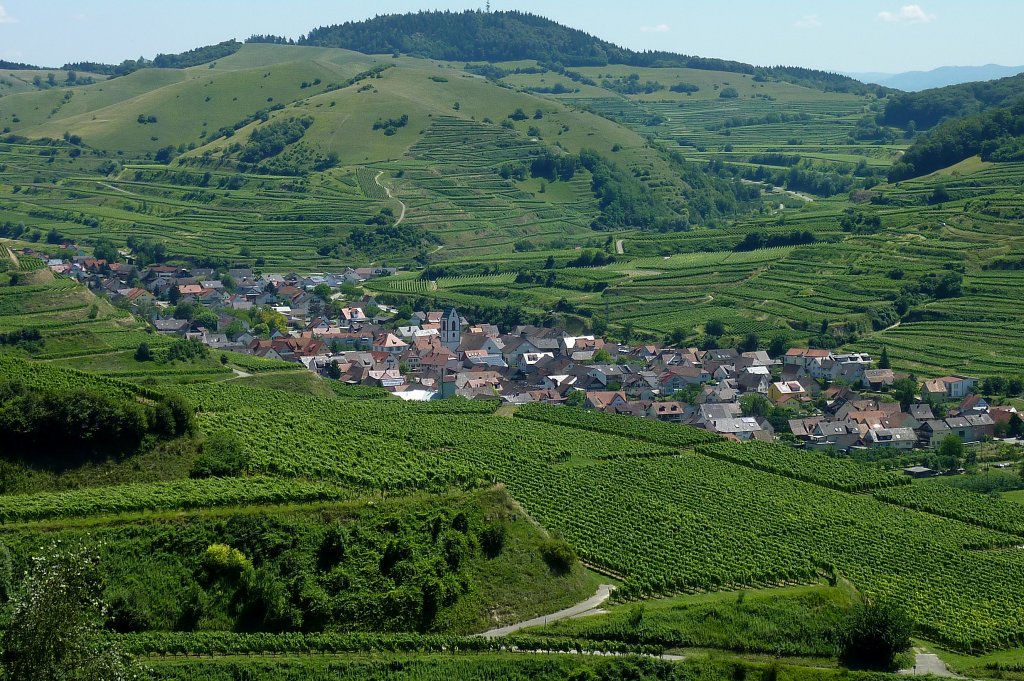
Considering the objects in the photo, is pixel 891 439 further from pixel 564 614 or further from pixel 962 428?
pixel 564 614

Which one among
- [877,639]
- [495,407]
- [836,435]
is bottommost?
[836,435]

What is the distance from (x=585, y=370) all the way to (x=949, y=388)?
23166 millimetres

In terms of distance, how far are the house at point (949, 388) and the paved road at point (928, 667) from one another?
45.5 m

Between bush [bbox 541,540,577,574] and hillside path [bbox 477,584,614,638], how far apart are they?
1263 mm

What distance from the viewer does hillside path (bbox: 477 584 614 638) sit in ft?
128

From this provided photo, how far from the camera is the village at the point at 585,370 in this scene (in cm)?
7669

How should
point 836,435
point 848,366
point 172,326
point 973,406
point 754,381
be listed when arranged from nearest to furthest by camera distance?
point 836,435 → point 973,406 → point 754,381 → point 848,366 → point 172,326

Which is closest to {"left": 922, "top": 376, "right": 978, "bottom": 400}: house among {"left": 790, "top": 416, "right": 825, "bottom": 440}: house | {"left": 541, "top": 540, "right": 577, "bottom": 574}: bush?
{"left": 790, "top": 416, "right": 825, "bottom": 440}: house

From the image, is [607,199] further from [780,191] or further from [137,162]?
[137,162]

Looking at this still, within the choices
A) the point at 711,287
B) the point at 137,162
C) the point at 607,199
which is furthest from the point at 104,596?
the point at 137,162

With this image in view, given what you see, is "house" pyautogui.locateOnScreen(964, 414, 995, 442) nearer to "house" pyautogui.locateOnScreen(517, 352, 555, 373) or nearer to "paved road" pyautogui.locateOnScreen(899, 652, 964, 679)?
"house" pyautogui.locateOnScreen(517, 352, 555, 373)

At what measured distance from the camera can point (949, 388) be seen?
274 feet

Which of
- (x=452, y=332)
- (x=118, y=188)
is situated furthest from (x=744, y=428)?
(x=118, y=188)

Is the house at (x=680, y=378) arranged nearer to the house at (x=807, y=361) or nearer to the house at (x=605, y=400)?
the house at (x=605, y=400)
